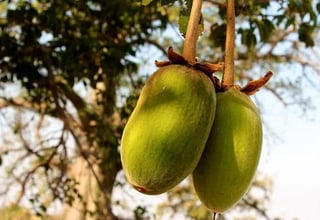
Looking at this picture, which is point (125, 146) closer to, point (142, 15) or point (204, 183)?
point (204, 183)

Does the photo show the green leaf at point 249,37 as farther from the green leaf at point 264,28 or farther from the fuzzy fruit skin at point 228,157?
the fuzzy fruit skin at point 228,157

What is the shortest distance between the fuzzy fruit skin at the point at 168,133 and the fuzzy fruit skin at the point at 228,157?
33 mm

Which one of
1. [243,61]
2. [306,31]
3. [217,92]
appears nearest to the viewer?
[217,92]

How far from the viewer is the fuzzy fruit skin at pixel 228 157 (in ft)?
3.18

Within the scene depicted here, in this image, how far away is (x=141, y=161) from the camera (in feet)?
3.09

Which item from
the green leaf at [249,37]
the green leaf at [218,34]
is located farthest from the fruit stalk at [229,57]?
the green leaf at [249,37]

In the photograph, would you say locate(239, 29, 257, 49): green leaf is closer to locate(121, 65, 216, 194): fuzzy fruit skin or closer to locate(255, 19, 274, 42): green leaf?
locate(255, 19, 274, 42): green leaf

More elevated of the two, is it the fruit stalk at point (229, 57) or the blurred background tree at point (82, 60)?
the fruit stalk at point (229, 57)

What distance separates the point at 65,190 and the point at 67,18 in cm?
126

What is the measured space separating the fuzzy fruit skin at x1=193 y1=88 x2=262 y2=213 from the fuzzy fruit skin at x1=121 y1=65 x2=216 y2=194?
3 cm

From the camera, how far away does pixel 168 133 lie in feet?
3.04

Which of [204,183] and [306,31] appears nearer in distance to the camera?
[204,183]

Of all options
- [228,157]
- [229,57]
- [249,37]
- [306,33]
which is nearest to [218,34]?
[249,37]

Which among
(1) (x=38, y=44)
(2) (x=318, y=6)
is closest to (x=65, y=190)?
(1) (x=38, y=44)
